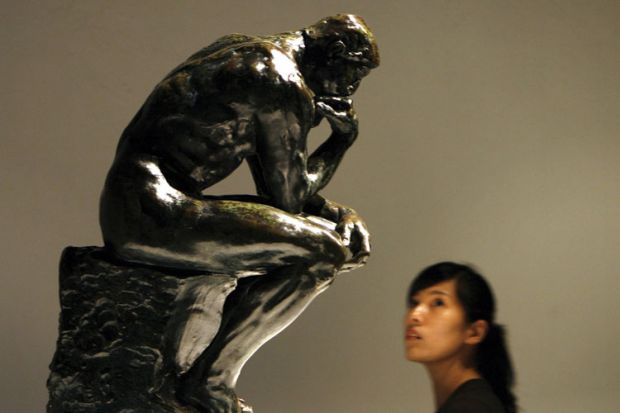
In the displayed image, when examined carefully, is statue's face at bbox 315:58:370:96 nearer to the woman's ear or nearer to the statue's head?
the statue's head

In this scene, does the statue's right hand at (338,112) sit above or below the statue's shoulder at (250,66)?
below

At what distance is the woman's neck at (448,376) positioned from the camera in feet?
8.43

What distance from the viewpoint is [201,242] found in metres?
2.65

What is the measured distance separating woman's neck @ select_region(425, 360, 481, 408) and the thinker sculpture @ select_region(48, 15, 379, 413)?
1.15 ft

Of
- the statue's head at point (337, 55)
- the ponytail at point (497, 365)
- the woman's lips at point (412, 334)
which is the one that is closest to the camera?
the ponytail at point (497, 365)

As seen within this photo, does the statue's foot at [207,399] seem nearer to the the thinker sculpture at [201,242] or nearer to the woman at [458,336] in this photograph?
the the thinker sculpture at [201,242]

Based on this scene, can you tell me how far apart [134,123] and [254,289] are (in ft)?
1.65

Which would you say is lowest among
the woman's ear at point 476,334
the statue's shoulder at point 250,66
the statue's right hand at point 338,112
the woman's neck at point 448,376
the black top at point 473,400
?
the black top at point 473,400

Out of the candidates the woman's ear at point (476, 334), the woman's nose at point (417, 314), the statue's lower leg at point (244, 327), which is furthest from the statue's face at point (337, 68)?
the woman's ear at point (476, 334)

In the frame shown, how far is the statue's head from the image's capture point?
2916 millimetres

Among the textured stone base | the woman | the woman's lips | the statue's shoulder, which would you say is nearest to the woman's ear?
the woman

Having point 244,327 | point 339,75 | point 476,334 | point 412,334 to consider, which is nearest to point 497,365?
point 476,334

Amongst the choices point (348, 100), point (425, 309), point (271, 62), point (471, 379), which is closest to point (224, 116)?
point (271, 62)

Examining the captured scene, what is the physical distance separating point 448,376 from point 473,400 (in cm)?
15
